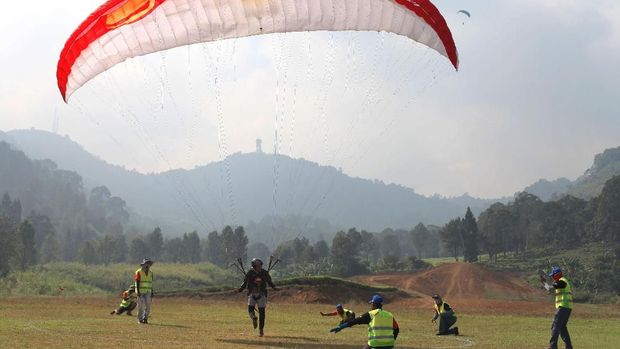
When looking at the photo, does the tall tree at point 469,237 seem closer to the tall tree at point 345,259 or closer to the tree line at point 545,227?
the tree line at point 545,227

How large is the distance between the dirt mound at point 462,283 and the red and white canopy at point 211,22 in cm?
5868

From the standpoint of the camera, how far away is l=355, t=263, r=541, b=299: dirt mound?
249ft

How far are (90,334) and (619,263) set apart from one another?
90.9 meters

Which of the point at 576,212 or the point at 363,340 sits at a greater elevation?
the point at 576,212

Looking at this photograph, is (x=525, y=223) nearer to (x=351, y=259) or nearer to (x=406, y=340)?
(x=351, y=259)

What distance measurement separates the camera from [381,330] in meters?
10.2

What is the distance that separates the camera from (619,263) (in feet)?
298

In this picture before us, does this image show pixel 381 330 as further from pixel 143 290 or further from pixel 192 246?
pixel 192 246

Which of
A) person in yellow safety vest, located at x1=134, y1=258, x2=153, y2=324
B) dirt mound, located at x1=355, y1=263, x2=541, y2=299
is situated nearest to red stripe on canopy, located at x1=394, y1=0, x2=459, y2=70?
person in yellow safety vest, located at x1=134, y1=258, x2=153, y2=324

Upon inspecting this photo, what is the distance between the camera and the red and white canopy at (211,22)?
17.2 meters

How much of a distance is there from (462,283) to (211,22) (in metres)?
69.9

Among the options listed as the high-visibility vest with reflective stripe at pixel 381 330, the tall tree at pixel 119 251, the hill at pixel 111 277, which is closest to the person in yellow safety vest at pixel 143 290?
the high-visibility vest with reflective stripe at pixel 381 330

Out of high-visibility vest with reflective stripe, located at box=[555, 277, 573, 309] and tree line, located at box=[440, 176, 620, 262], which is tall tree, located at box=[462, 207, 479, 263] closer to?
tree line, located at box=[440, 176, 620, 262]

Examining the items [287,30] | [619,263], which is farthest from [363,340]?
[619,263]
